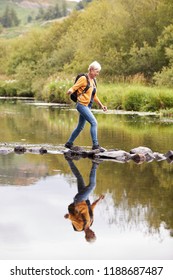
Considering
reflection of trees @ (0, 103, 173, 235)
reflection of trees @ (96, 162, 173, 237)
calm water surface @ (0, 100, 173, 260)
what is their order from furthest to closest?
reflection of trees @ (0, 103, 173, 235)
reflection of trees @ (96, 162, 173, 237)
calm water surface @ (0, 100, 173, 260)

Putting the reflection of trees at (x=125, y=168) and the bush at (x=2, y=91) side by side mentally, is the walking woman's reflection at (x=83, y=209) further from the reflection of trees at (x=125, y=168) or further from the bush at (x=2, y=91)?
the bush at (x=2, y=91)

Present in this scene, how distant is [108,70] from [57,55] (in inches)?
996

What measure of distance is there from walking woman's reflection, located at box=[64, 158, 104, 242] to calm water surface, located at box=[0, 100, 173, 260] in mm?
81

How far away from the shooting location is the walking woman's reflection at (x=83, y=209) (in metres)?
8.30

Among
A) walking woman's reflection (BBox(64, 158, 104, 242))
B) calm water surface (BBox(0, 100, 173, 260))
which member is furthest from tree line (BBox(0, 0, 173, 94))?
walking woman's reflection (BBox(64, 158, 104, 242))

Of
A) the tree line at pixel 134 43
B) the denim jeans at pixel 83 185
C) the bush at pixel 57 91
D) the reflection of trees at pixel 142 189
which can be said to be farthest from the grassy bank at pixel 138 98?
the denim jeans at pixel 83 185

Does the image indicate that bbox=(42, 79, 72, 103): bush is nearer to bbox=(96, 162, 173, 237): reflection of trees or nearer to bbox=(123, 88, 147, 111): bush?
bbox=(123, 88, 147, 111): bush

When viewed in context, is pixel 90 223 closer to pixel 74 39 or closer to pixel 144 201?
pixel 144 201

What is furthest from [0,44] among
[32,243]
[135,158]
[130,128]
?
[32,243]

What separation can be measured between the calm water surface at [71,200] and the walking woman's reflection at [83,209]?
0.27 ft

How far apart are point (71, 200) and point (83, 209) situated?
2.34 ft

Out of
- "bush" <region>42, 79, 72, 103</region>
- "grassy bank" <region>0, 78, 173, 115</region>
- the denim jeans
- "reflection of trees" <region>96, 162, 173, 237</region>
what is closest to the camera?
"reflection of trees" <region>96, 162, 173, 237</region>

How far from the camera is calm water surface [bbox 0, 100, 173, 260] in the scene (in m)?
7.36

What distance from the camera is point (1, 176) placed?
12328mm
